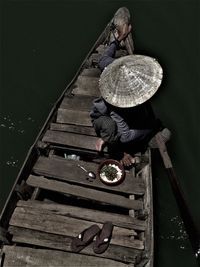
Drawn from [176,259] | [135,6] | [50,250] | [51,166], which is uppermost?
[135,6]

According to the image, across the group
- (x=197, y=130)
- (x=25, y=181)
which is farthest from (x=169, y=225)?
(x=25, y=181)

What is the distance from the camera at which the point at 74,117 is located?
32.1 feet

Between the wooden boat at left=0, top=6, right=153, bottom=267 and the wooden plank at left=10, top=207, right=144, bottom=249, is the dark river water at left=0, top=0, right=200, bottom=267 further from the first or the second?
the wooden plank at left=10, top=207, right=144, bottom=249

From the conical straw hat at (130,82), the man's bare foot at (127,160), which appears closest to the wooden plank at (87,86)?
the man's bare foot at (127,160)

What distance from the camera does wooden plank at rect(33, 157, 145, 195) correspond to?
27.9ft

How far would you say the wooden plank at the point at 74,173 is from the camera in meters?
8.49

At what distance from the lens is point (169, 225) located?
9625 mm

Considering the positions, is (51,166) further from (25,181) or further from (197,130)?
(197,130)

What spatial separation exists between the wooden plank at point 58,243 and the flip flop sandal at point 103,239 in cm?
8

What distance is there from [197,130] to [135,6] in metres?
4.84

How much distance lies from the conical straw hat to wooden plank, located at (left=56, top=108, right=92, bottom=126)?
2287 millimetres

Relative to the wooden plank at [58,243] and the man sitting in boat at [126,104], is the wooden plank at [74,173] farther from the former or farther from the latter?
the wooden plank at [58,243]

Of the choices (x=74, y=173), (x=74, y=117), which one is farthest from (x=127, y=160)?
(x=74, y=117)

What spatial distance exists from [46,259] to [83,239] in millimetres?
770
